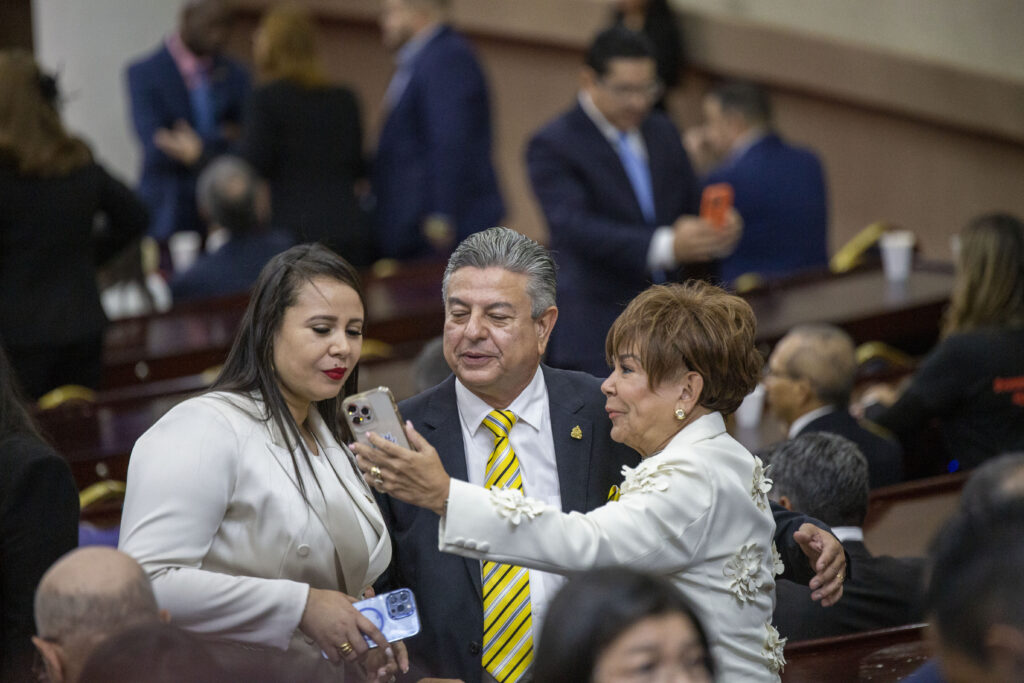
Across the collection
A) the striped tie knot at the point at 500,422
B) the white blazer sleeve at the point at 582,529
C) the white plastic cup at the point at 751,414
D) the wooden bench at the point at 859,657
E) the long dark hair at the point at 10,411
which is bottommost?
the wooden bench at the point at 859,657

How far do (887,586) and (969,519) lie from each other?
1325mm

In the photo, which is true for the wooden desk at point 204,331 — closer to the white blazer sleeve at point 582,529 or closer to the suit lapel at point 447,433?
the suit lapel at point 447,433

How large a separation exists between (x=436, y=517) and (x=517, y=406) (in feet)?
0.86

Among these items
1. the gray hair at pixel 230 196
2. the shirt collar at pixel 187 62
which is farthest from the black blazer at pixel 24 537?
the shirt collar at pixel 187 62

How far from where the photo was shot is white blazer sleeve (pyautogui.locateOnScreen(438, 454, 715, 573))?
2098mm

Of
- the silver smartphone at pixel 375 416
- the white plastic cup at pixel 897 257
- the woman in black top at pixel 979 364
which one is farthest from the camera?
the white plastic cup at pixel 897 257

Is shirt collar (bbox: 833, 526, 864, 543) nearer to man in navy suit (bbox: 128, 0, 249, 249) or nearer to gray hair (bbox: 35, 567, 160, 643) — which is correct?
gray hair (bbox: 35, 567, 160, 643)

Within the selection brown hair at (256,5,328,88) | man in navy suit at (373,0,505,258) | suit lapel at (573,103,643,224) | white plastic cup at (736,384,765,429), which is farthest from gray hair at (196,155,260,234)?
white plastic cup at (736,384,765,429)

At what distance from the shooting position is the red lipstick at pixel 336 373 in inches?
94.3

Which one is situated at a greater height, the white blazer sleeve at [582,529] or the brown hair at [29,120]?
the brown hair at [29,120]

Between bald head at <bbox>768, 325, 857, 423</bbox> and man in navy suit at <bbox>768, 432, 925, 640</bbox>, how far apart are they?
72 cm

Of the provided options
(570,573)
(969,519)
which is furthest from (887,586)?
(969,519)

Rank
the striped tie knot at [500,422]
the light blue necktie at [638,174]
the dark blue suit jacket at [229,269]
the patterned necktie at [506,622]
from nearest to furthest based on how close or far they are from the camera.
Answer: the patterned necktie at [506,622] → the striped tie knot at [500,422] → the light blue necktie at [638,174] → the dark blue suit jacket at [229,269]

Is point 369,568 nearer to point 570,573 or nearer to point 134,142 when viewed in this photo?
point 570,573
